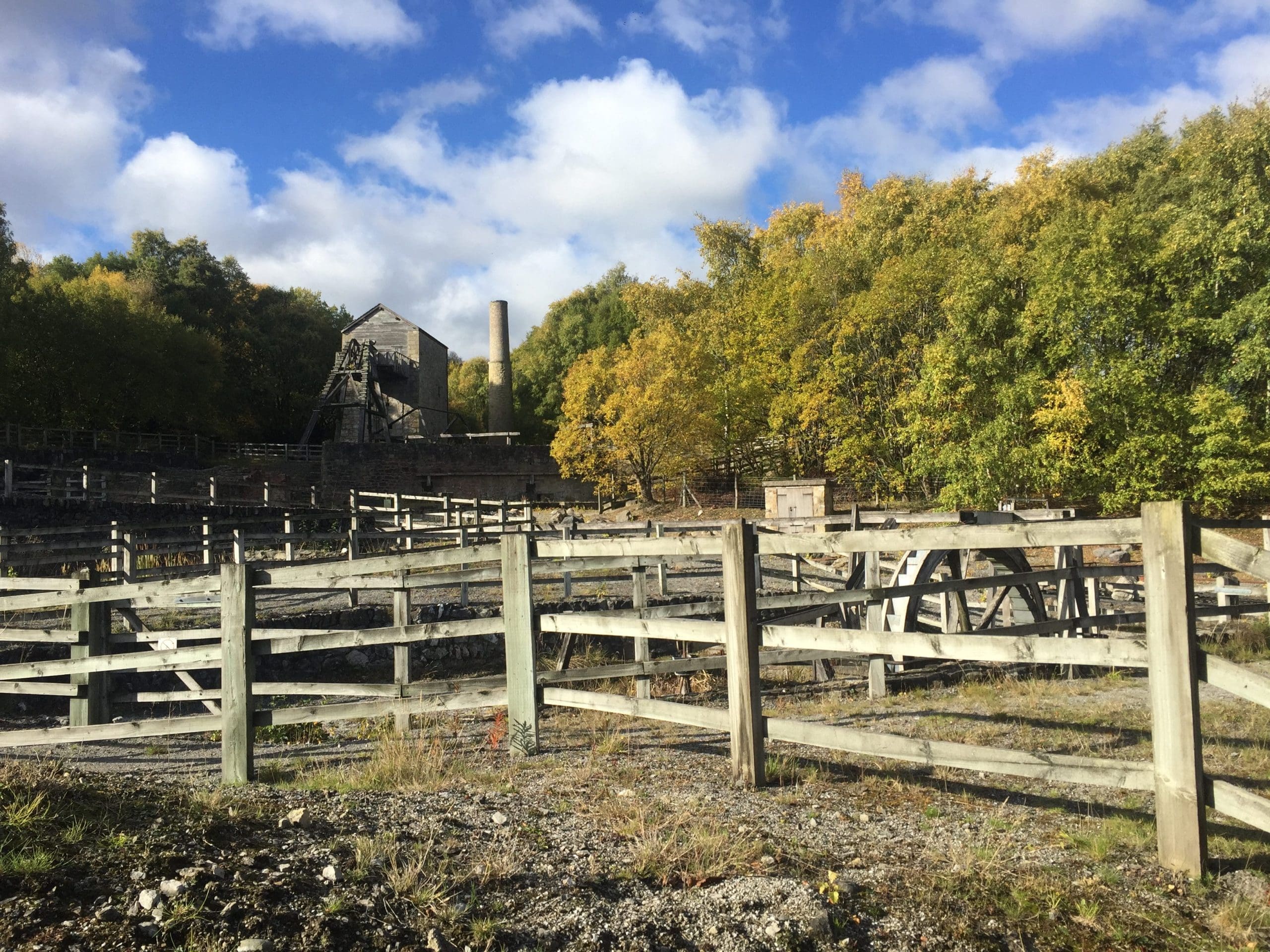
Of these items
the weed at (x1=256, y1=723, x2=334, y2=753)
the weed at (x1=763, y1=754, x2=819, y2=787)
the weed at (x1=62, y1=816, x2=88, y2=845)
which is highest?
the weed at (x1=62, y1=816, x2=88, y2=845)

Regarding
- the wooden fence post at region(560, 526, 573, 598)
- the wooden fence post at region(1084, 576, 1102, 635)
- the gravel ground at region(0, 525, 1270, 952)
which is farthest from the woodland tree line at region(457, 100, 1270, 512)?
the gravel ground at region(0, 525, 1270, 952)

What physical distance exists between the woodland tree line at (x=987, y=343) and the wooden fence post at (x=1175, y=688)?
23.2 m

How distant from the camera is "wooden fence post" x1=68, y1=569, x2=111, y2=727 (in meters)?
6.53

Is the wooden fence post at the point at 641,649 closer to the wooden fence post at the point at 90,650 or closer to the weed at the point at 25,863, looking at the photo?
the wooden fence post at the point at 90,650

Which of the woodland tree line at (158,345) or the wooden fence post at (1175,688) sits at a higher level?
the woodland tree line at (158,345)

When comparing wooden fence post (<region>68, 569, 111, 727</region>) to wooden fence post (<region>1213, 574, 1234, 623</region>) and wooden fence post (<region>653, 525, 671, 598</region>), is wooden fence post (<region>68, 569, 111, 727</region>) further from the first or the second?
wooden fence post (<region>1213, 574, 1234, 623</region>)

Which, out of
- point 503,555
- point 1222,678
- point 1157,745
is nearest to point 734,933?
point 1157,745

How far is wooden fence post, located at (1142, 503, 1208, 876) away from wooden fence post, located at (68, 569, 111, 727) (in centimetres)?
653

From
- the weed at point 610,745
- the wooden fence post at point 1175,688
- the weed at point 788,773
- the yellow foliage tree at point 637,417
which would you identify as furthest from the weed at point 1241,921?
the yellow foliage tree at point 637,417

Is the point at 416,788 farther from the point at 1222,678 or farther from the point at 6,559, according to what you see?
the point at 6,559

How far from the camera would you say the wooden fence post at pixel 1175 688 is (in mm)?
3234

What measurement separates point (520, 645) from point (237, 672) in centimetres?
167

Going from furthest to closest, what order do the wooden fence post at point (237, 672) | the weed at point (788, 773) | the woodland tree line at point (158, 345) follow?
1. the woodland tree line at point (158, 345)
2. the wooden fence post at point (237, 672)
3. the weed at point (788, 773)

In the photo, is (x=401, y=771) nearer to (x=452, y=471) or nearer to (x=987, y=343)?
(x=987, y=343)
